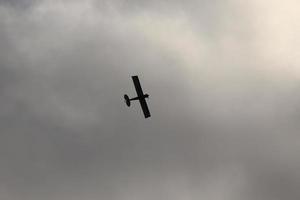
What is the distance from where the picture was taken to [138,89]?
166875 millimetres

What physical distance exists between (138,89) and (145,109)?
23.0 ft

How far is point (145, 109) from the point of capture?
16962cm
